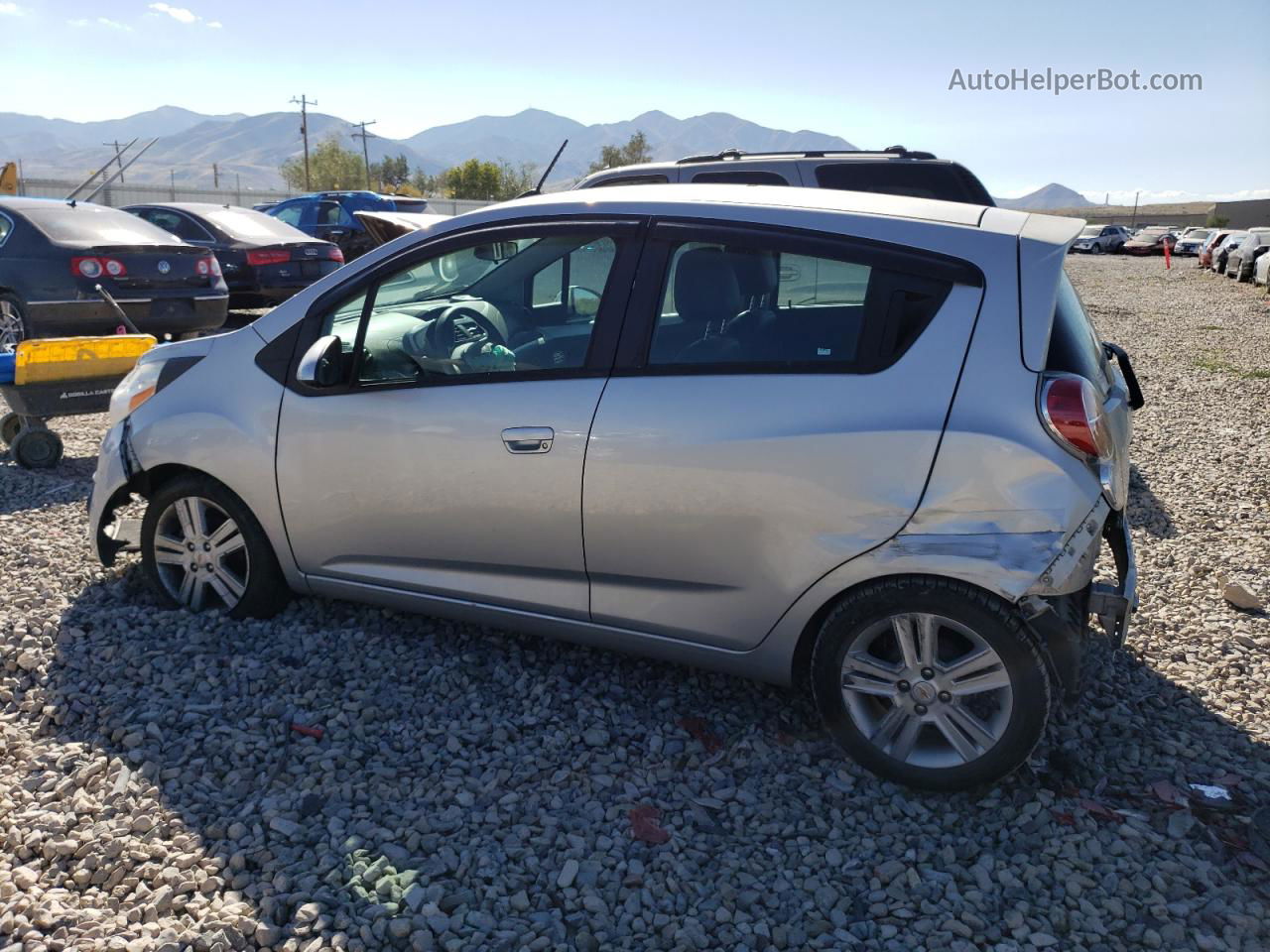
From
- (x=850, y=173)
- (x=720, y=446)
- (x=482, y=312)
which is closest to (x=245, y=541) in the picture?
(x=482, y=312)

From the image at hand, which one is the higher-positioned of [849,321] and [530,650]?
[849,321]

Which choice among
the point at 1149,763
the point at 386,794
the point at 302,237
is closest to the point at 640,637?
the point at 386,794

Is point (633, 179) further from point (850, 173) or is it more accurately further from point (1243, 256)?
point (1243, 256)

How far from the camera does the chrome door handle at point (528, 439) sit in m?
3.43

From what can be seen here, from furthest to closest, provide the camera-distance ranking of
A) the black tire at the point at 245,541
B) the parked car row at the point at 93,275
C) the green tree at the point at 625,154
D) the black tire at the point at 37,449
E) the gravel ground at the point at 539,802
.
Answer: the green tree at the point at 625,154
the parked car row at the point at 93,275
the black tire at the point at 37,449
the black tire at the point at 245,541
the gravel ground at the point at 539,802

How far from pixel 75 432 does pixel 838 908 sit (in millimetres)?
7186

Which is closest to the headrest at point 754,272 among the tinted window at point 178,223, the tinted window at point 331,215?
the tinted window at point 178,223

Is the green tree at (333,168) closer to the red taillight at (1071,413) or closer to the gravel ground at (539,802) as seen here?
the gravel ground at (539,802)

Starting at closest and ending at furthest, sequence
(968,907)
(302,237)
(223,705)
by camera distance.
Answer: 1. (968,907)
2. (223,705)
3. (302,237)

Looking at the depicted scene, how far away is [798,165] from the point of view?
7.60 m

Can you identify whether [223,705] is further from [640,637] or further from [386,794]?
[640,637]

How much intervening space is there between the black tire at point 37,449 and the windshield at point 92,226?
3175mm

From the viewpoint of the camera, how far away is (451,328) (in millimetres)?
3766

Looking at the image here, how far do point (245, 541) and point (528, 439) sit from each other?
1469 millimetres
